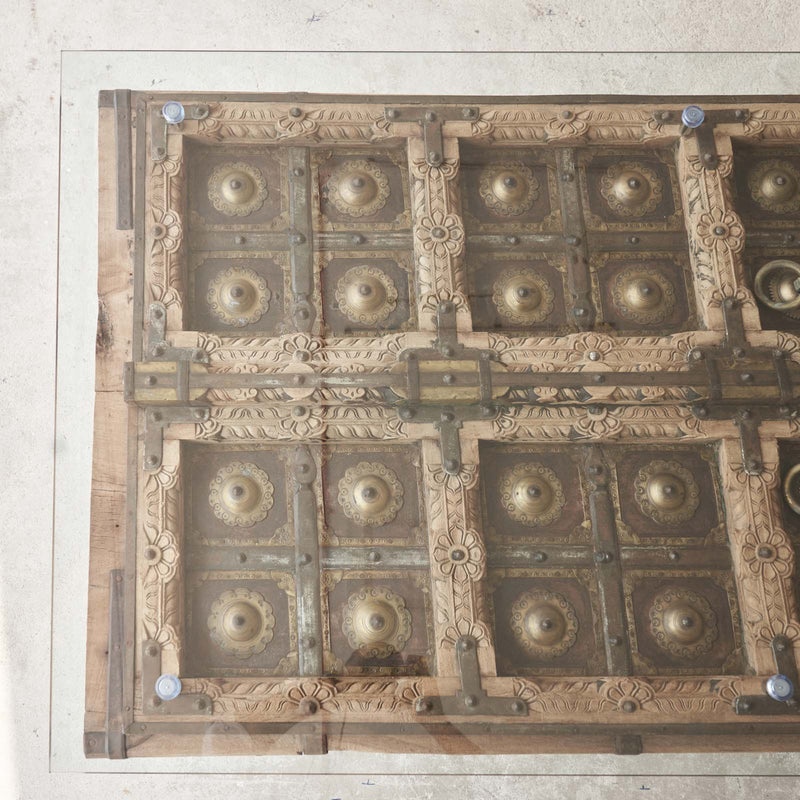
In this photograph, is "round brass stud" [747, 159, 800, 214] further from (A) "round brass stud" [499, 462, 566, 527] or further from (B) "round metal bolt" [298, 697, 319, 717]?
(B) "round metal bolt" [298, 697, 319, 717]

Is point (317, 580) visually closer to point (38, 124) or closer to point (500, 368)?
point (500, 368)

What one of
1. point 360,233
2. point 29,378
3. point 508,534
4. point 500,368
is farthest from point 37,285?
point 508,534

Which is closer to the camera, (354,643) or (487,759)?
(354,643)

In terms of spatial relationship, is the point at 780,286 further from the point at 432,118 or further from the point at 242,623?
the point at 242,623

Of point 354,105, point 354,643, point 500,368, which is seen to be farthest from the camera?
point 354,105

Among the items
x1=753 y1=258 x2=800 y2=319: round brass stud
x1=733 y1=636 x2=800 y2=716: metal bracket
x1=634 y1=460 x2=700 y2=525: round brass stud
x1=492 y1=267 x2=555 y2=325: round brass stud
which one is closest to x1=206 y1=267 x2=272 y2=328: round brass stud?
x1=492 y1=267 x2=555 y2=325: round brass stud

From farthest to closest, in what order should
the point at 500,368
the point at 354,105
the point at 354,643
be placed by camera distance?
the point at 354,105 → the point at 500,368 → the point at 354,643

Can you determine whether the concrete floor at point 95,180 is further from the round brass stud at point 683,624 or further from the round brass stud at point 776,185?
the round brass stud at point 683,624

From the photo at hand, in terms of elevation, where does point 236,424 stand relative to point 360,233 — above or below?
below
